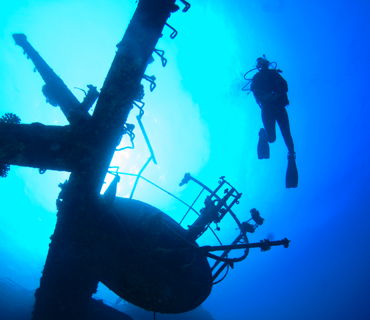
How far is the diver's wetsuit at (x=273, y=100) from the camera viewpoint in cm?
683

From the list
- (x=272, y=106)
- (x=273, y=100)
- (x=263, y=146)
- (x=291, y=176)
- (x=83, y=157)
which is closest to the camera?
(x=83, y=157)

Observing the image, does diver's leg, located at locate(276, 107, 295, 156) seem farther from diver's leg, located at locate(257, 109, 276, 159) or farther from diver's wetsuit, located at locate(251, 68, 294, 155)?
diver's leg, located at locate(257, 109, 276, 159)

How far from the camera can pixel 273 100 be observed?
673 cm

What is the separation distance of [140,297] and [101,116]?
296cm

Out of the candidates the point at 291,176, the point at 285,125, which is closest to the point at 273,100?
the point at 285,125

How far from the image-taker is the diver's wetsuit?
6.83 metres

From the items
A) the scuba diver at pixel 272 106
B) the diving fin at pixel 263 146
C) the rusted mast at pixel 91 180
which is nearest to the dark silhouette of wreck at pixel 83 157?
the rusted mast at pixel 91 180

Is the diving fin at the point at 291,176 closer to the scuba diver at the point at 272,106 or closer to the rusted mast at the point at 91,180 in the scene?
the scuba diver at the point at 272,106

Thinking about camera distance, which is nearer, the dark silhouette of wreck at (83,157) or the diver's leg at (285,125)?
the dark silhouette of wreck at (83,157)

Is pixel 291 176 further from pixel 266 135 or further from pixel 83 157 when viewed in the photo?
pixel 83 157

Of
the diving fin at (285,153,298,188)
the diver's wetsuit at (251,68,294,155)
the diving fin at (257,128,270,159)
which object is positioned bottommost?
the diving fin at (285,153,298,188)

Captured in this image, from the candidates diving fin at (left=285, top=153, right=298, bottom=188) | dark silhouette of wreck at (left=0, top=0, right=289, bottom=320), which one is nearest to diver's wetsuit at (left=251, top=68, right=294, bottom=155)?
diving fin at (left=285, top=153, right=298, bottom=188)

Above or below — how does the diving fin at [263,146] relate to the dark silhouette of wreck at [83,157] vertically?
above

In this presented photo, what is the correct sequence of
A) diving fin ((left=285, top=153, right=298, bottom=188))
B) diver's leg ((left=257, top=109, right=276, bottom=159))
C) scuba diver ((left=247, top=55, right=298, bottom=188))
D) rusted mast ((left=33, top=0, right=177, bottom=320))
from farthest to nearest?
diver's leg ((left=257, top=109, right=276, bottom=159)) < scuba diver ((left=247, top=55, right=298, bottom=188)) < diving fin ((left=285, top=153, right=298, bottom=188)) < rusted mast ((left=33, top=0, right=177, bottom=320))
